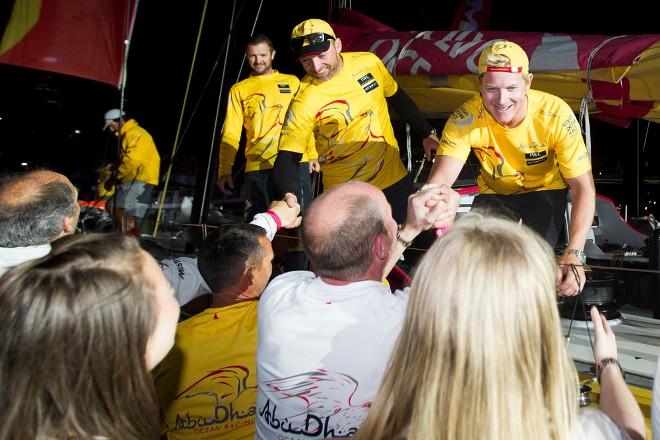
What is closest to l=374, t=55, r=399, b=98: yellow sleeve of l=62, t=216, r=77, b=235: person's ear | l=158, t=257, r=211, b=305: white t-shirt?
l=158, t=257, r=211, b=305: white t-shirt

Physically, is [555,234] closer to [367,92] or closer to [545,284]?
[367,92]

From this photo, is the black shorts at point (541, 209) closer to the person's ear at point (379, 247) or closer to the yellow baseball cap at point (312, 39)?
the yellow baseball cap at point (312, 39)

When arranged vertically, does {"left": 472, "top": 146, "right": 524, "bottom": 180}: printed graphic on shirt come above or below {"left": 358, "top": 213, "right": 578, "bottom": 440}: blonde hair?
above

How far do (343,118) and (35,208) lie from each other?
1.93 meters

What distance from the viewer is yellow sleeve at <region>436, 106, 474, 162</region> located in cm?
319

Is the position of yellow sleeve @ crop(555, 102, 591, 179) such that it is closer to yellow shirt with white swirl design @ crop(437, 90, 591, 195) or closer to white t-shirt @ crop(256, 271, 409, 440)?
yellow shirt with white swirl design @ crop(437, 90, 591, 195)

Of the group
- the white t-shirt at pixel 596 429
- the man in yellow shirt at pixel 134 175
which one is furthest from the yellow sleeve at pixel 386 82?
the man in yellow shirt at pixel 134 175

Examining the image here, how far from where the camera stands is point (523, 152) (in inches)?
124

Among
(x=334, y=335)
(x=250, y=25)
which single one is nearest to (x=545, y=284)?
(x=334, y=335)

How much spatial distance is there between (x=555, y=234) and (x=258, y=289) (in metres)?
1.91

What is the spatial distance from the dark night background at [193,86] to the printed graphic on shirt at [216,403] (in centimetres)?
428

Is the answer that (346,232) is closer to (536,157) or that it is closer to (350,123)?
(536,157)

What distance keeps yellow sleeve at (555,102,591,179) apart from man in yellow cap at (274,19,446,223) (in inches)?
38.9

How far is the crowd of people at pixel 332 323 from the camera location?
3.66 feet
